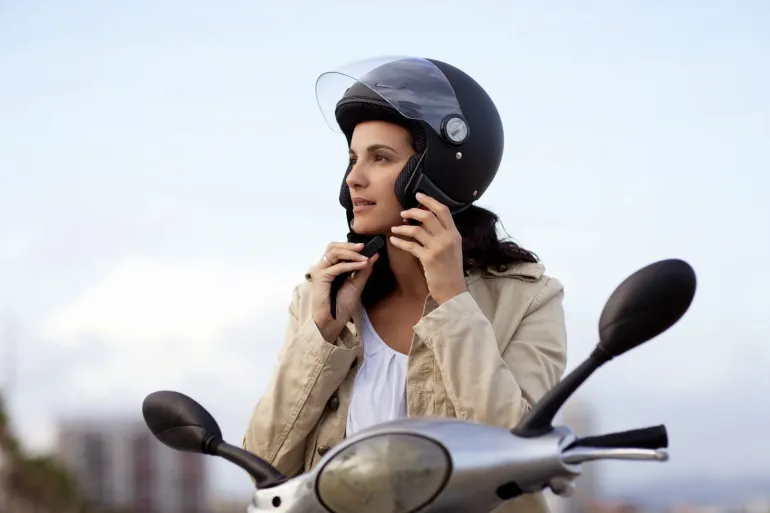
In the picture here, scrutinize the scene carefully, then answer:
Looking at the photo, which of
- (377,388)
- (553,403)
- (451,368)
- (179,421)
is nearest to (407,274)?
(377,388)

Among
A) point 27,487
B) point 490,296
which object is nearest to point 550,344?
point 490,296

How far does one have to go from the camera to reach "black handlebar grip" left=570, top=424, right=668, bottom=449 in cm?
201

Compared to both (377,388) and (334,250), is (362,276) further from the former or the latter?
(377,388)

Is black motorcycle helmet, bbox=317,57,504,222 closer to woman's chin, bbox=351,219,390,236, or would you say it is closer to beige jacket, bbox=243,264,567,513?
woman's chin, bbox=351,219,390,236

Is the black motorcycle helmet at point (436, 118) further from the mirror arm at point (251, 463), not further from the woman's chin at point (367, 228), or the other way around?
the mirror arm at point (251, 463)

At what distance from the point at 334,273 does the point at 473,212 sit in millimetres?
674

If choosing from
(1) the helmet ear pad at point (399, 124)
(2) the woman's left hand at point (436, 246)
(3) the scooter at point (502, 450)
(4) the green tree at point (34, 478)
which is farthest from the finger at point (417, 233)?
(4) the green tree at point (34, 478)

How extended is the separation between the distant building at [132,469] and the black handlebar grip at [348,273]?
73.9 metres

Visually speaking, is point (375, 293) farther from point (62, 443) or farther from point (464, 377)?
point (62, 443)

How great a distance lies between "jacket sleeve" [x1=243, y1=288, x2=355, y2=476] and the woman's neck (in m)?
0.47

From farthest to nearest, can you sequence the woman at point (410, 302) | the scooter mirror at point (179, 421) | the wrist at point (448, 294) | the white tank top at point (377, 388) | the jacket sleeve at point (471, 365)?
the white tank top at point (377, 388) < the woman at point (410, 302) < the wrist at point (448, 294) < the jacket sleeve at point (471, 365) < the scooter mirror at point (179, 421)

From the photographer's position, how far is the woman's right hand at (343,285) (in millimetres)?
3330

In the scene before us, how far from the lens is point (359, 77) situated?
3400 mm

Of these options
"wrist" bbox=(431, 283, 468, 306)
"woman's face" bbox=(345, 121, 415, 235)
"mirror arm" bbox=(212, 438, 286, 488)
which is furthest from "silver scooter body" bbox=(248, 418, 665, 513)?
"woman's face" bbox=(345, 121, 415, 235)
